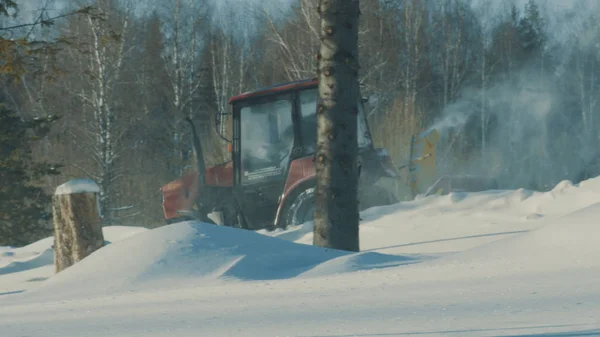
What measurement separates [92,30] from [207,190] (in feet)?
42.8

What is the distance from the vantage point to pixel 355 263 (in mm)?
6227

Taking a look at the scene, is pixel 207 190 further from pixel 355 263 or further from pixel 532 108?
pixel 532 108

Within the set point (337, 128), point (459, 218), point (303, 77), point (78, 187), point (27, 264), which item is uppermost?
point (303, 77)

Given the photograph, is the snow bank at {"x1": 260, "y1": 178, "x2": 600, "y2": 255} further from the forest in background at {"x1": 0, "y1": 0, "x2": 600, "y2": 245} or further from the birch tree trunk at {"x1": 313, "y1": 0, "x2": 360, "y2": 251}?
the forest in background at {"x1": 0, "y1": 0, "x2": 600, "y2": 245}

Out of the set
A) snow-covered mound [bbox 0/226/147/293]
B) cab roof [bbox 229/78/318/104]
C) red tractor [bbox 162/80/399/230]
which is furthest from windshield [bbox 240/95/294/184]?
snow-covered mound [bbox 0/226/147/293]

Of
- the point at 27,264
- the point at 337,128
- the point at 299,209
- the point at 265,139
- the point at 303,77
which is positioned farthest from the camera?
the point at 303,77

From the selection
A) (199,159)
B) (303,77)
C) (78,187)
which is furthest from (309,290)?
(303,77)

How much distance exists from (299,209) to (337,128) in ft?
15.7

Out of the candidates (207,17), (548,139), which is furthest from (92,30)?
(548,139)

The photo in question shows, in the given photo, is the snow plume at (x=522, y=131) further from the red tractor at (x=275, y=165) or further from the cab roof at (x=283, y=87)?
the cab roof at (x=283, y=87)

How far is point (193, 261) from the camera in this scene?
6.29 m

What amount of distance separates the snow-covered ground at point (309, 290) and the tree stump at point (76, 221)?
34.6 inches

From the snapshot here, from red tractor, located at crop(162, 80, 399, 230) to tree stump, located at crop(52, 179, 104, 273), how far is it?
479cm

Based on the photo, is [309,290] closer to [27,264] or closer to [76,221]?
[76,221]
